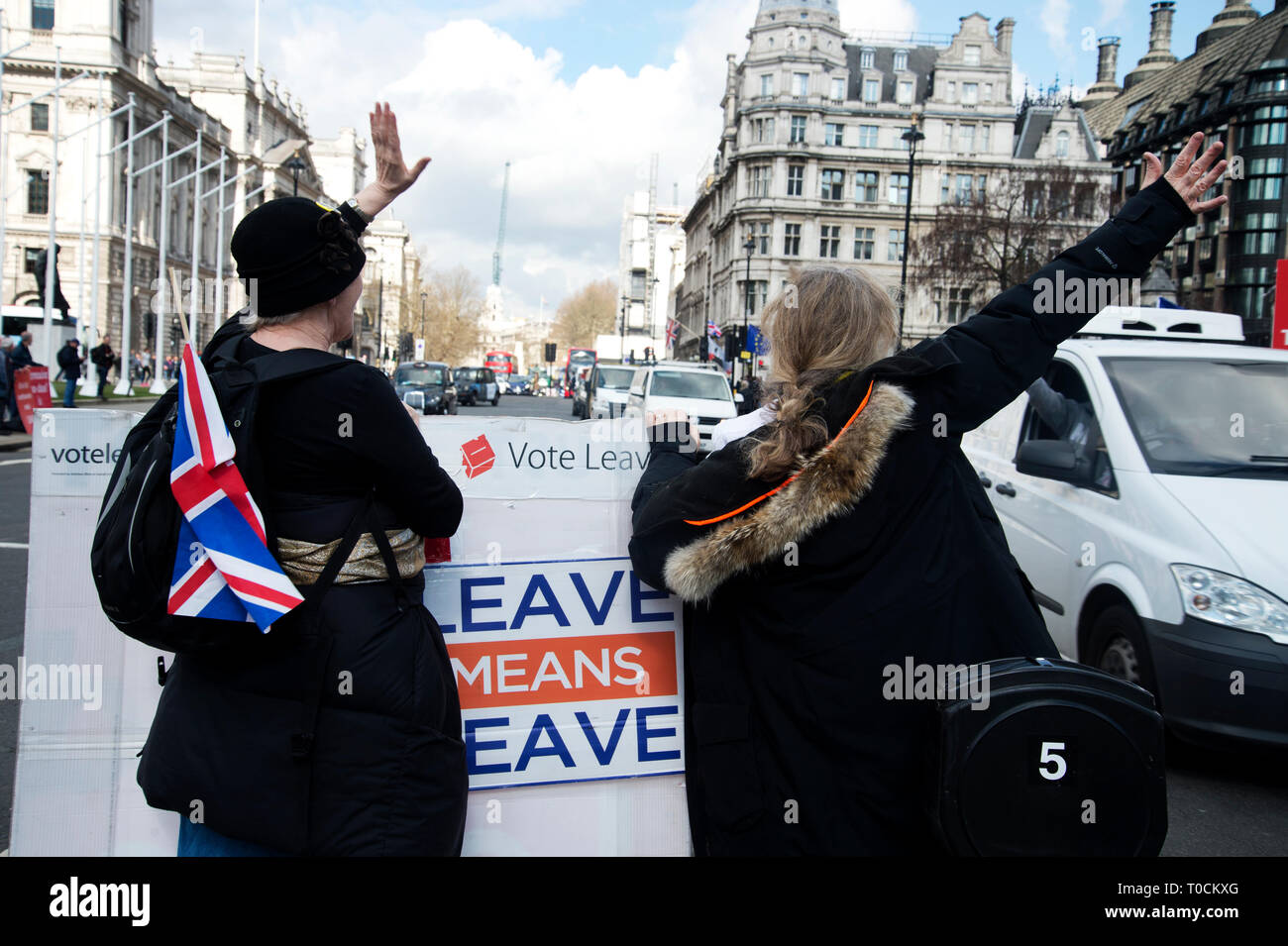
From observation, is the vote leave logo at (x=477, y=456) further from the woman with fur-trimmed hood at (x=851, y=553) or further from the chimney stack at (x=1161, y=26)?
the chimney stack at (x=1161, y=26)

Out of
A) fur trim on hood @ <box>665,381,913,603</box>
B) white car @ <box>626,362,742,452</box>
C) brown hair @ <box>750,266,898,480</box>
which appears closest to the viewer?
fur trim on hood @ <box>665,381,913,603</box>

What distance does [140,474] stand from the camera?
5.67 feet

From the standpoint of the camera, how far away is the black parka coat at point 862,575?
78.4 inches

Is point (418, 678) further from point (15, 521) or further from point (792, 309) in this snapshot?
point (15, 521)

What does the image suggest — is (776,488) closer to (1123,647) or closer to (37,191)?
(1123,647)

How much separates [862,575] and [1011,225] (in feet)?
135

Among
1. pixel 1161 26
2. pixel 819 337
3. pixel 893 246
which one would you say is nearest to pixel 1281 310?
pixel 819 337

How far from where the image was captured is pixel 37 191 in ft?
189

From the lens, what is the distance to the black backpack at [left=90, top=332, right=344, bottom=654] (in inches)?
66.3

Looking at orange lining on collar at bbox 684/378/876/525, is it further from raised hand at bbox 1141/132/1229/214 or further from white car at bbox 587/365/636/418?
white car at bbox 587/365/636/418

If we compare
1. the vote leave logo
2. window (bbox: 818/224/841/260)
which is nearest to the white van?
the vote leave logo

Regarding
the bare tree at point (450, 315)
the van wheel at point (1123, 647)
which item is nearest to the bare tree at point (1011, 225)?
the van wheel at point (1123, 647)

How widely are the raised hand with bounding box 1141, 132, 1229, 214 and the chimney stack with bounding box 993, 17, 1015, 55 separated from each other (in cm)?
8252
